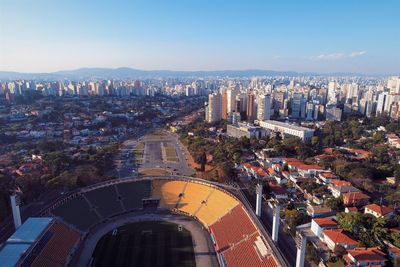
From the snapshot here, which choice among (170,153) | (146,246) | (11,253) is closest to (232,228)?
(146,246)

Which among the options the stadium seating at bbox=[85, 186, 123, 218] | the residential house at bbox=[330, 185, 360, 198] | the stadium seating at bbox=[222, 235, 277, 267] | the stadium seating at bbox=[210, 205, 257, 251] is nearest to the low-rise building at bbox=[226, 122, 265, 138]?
the residential house at bbox=[330, 185, 360, 198]

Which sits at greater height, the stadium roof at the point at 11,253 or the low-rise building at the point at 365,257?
the stadium roof at the point at 11,253

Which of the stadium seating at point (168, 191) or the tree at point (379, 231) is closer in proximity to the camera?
the tree at point (379, 231)

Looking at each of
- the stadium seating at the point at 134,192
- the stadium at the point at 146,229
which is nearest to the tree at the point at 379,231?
the stadium at the point at 146,229

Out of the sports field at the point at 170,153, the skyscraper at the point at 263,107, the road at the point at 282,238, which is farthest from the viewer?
the skyscraper at the point at 263,107

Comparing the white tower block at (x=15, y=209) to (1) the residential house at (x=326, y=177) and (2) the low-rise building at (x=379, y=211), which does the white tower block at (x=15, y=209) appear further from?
(1) the residential house at (x=326, y=177)

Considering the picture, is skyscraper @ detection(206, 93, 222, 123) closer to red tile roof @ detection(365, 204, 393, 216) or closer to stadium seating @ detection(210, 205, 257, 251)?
stadium seating @ detection(210, 205, 257, 251)

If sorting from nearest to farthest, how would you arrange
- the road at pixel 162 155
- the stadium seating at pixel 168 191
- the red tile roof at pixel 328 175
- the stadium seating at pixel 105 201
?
the stadium seating at pixel 105 201, the stadium seating at pixel 168 191, the red tile roof at pixel 328 175, the road at pixel 162 155
